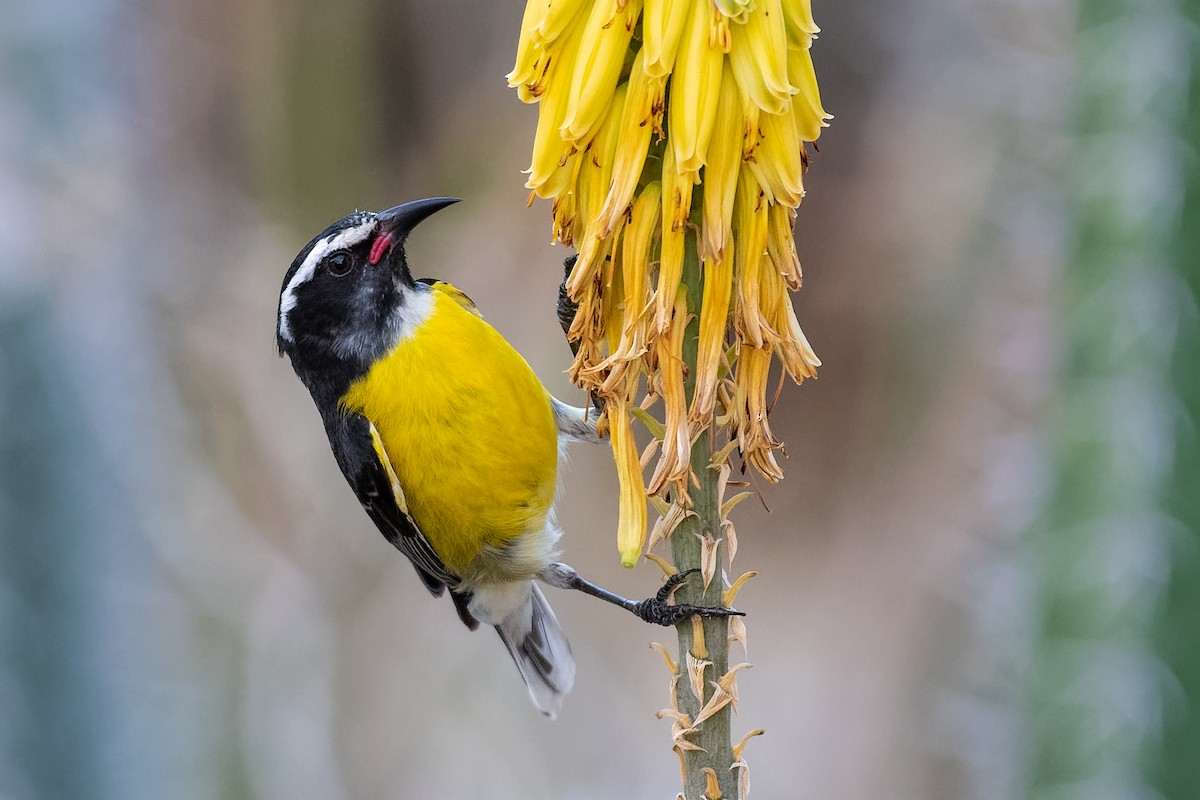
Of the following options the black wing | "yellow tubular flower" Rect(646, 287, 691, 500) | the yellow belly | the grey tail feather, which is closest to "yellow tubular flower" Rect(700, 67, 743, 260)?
"yellow tubular flower" Rect(646, 287, 691, 500)

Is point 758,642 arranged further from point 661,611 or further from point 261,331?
point 661,611

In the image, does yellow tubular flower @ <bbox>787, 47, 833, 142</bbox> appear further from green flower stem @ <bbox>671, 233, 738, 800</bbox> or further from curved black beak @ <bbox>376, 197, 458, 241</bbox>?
curved black beak @ <bbox>376, 197, 458, 241</bbox>

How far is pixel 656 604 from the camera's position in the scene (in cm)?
216

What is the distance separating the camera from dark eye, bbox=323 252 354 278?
3316 millimetres

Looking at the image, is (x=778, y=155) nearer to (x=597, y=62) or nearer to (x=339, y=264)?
(x=597, y=62)

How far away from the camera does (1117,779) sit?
2.46 meters

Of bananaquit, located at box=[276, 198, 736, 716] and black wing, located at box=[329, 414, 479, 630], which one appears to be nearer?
bananaquit, located at box=[276, 198, 736, 716]

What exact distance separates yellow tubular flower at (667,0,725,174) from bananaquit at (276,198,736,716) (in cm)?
155

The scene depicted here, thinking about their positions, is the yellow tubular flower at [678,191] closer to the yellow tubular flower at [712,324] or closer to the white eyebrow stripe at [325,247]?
the yellow tubular flower at [712,324]

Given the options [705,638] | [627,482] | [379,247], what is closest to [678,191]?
[627,482]

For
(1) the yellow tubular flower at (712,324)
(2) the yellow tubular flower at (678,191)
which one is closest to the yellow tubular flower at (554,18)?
(2) the yellow tubular flower at (678,191)

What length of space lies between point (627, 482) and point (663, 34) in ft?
1.95

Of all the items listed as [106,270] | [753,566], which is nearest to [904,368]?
[753,566]

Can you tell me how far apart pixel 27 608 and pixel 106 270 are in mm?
1315
